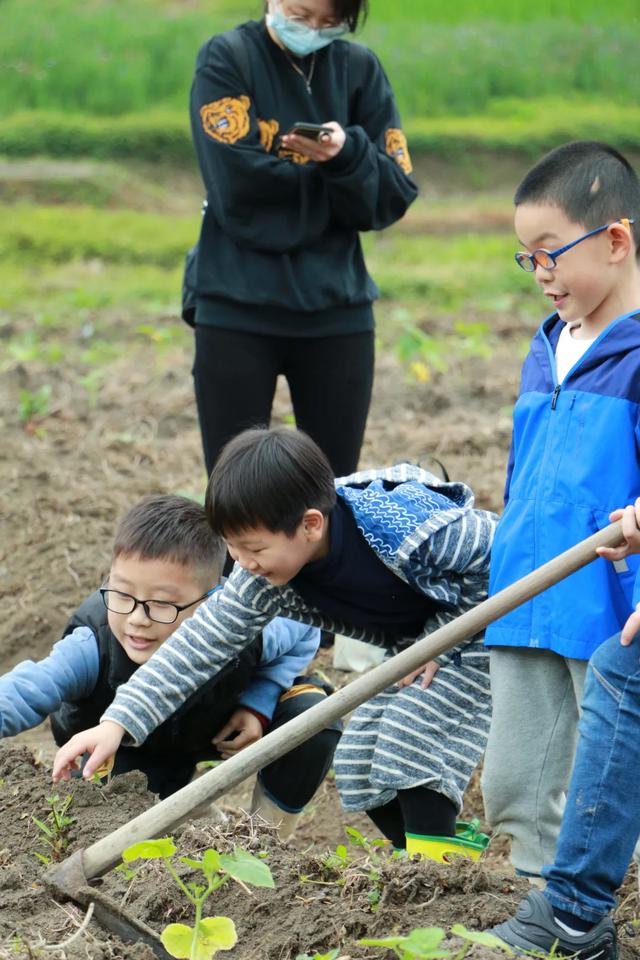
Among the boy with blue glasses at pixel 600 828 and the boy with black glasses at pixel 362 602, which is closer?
the boy with blue glasses at pixel 600 828

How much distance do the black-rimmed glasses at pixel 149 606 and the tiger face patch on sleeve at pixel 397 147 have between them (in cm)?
158

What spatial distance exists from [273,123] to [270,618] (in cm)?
163

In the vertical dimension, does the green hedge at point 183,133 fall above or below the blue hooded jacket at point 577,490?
below

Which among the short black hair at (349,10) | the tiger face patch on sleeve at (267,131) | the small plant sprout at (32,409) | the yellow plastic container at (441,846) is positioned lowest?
the small plant sprout at (32,409)

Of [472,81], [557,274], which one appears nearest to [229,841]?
[557,274]

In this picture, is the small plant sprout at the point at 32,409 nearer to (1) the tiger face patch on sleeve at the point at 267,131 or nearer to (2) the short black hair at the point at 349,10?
(1) the tiger face patch on sleeve at the point at 267,131

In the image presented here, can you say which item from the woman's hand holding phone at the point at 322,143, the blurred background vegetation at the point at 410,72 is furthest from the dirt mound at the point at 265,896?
the blurred background vegetation at the point at 410,72

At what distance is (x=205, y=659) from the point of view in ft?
9.83

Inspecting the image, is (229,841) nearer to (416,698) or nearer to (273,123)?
(416,698)

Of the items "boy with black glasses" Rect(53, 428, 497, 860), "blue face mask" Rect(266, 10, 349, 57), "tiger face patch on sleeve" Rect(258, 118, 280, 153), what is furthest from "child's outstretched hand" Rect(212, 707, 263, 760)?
"blue face mask" Rect(266, 10, 349, 57)

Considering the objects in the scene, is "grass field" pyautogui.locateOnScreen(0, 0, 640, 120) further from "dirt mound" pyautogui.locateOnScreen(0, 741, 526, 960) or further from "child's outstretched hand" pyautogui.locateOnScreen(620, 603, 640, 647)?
"child's outstretched hand" pyautogui.locateOnScreen(620, 603, 640, 647)

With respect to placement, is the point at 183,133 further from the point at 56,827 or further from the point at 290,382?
the point at 56,827

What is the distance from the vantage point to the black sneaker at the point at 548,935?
92.4 inches

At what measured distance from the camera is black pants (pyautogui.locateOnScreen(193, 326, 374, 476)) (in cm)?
408
